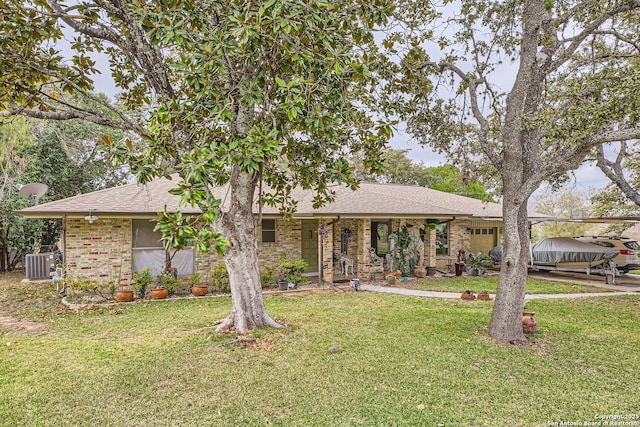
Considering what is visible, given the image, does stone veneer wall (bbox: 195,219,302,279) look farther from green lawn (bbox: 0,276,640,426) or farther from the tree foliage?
the tree foliage

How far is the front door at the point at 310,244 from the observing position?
13.7m

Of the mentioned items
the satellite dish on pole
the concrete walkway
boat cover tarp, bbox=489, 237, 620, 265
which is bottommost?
the concrete walkway

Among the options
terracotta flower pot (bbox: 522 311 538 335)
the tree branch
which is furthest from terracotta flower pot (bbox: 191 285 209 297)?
the tree branch

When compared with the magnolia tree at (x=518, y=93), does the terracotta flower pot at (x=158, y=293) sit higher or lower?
lower

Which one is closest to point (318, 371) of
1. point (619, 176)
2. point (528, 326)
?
point (528, 326)

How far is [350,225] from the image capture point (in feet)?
47.2

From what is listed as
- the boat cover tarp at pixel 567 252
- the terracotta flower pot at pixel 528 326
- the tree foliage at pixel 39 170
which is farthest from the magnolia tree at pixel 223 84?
the boat cover tarp at pixel 567 252

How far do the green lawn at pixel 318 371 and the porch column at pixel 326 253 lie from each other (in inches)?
158

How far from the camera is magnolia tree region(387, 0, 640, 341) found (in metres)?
5.42

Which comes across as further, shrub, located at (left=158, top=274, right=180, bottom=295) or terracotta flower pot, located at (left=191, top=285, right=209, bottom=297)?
terracotta flower pot, located at (left=191, top=285, right=209, bottom=297)

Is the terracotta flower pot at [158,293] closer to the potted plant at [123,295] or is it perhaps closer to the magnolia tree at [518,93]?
the potted plant at [123,295]

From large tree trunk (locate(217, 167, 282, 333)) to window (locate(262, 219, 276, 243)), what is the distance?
5.62m

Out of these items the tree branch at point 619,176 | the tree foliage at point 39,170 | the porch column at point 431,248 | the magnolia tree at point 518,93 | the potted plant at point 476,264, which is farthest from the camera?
the potted plant at point 476,264

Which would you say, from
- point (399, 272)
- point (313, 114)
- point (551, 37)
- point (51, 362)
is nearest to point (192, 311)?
point (51, 362)
